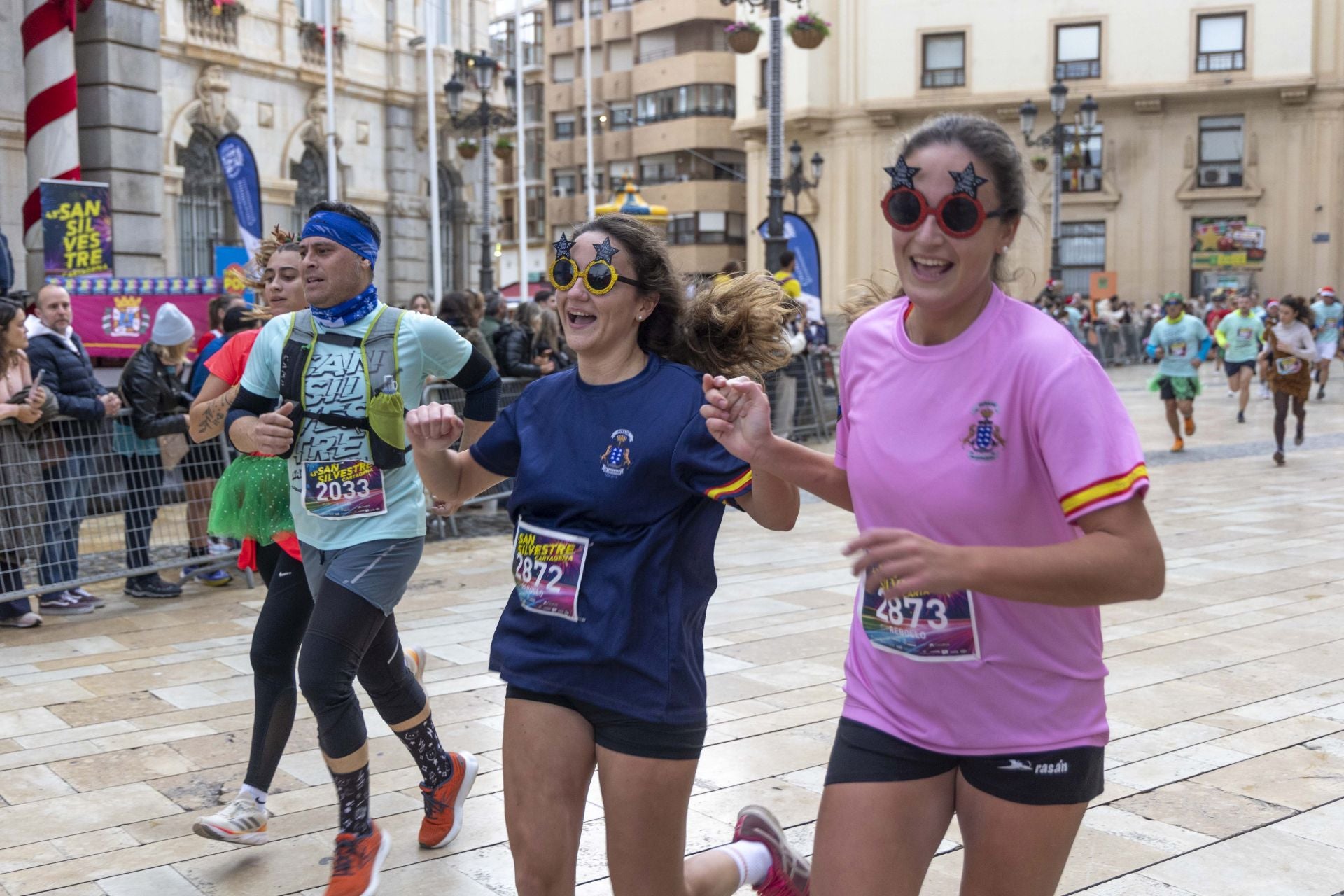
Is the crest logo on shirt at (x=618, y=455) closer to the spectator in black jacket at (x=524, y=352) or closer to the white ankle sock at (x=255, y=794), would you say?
the white ankle sock at (x=255, y=794)

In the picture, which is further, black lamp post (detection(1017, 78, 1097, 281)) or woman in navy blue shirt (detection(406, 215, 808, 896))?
black lamp post (detection(1017, 78, 1097, 281))

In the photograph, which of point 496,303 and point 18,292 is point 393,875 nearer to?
point 18,292

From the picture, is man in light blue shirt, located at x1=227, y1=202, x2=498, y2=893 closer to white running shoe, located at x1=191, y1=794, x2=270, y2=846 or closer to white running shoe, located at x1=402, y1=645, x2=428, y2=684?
white running shoe, located at x1=402, y1=645, x2=428, y2=684

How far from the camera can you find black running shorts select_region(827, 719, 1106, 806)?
96.0 inches

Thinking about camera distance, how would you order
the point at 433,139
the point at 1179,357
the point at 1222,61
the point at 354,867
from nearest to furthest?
1. the point at 354,867
2. the point at 1179,357
3. the point at 433,139
4. the point at 1222,61

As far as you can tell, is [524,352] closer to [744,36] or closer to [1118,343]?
[744,36]

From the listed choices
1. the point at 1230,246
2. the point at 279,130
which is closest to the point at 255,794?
the point at 279,130

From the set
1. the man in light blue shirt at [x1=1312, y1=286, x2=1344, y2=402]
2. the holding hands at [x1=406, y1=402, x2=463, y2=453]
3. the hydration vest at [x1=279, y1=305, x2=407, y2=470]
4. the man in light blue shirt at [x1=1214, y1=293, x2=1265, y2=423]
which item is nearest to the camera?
the holding hands at [x1=406, y1=402, x2=463, y2=453]

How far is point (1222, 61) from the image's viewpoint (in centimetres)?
4303

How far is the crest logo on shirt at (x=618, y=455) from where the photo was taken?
3.04 meters

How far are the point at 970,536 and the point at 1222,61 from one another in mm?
45541

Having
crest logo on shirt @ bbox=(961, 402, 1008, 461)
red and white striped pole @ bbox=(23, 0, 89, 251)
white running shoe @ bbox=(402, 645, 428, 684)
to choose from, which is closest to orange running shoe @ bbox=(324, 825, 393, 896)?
white running shoe @ bbox=(402, 645, 428, 684)

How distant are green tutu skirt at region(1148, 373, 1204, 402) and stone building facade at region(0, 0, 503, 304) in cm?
1148

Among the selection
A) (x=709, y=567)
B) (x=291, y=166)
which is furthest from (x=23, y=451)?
(x=291, y=166)
